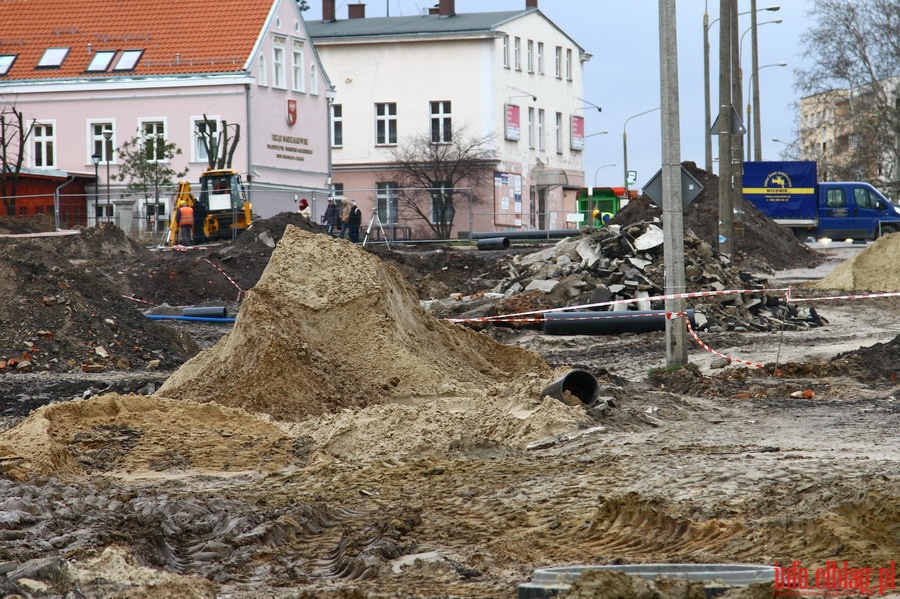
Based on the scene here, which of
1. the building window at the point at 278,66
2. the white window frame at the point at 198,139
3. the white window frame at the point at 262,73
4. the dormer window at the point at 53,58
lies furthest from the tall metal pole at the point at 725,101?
the dormer window at the point at 53,58

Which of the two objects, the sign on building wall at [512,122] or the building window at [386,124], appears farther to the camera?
the building window at [386,124]

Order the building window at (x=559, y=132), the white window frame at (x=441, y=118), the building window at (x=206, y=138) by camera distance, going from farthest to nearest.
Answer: the building window at (x=559, y=132), the white window frame at (x=441, y=118), the building window at (x=206, y=138)

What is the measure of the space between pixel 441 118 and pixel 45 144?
2013 centimetres

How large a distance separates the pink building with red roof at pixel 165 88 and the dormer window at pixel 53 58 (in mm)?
58

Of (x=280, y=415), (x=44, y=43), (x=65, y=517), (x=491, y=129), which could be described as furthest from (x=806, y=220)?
(x=65, y=517)

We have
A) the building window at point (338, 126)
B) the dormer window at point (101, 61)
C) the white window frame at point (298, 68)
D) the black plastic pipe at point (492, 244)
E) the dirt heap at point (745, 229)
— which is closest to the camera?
the dirt heap at point (745, 229)

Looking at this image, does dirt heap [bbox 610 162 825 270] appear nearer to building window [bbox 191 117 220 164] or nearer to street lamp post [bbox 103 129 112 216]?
building window [bbox 191 117 220 164]

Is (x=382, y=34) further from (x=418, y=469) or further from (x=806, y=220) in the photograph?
(x=418, y=469)

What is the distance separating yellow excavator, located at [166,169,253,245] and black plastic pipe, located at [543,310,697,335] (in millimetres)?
20979

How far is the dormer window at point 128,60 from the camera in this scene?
174 feet

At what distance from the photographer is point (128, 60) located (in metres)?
53.5

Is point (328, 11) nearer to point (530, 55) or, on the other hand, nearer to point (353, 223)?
point (530, 55)

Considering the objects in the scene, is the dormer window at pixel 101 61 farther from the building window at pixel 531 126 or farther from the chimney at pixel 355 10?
the chimney at pixel 355 10

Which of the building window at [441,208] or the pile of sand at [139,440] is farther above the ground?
the building window at [441,208]
